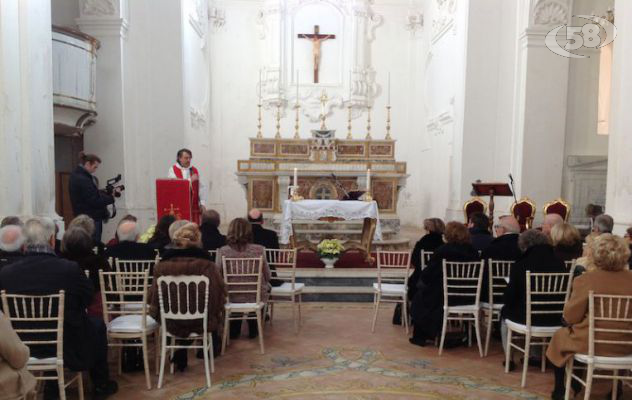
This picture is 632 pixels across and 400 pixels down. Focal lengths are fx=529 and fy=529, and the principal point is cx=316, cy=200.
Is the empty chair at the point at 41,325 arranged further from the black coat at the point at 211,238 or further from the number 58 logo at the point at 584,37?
the number 58 logo at the point at 584,37

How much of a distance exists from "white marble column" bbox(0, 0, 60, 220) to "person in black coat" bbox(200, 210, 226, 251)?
94.9 inches

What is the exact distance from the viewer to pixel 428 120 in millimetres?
15656

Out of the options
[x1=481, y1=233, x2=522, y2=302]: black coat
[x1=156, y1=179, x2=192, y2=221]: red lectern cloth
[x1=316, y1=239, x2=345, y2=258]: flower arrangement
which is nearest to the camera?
[x1=481, y1=233, x2=522, y2=302]: black coat

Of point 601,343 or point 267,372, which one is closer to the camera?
point 601,343

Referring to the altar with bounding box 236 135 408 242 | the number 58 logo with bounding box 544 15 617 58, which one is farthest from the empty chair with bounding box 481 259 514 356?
the altar with bounding box 236 135 408 242

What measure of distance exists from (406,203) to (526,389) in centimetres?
1272

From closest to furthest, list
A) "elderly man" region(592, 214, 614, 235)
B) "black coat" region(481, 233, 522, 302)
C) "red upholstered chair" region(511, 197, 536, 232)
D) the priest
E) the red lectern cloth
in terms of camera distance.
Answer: "black coat" region(481, 233, 522, 302), "elderly man" region(592, 214, 614, 235), the red lectern cloth, the priest, "red upholstered chair" region(511, 197, 536, 232)

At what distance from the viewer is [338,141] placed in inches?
475

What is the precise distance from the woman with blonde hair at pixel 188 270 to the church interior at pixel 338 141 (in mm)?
326

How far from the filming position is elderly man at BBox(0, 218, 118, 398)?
10.7ft

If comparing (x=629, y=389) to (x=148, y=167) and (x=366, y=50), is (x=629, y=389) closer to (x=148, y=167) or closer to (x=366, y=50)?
(x=148, y=167)

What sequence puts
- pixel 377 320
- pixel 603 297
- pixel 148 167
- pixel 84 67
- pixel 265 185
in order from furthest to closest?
pixel 265 185 → pixel 148 167 → pixel 84 67 → pixel 377 320 → pixel 603 297

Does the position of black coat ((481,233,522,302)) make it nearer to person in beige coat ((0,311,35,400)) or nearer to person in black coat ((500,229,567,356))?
person in black coat ((500,229,567,356))

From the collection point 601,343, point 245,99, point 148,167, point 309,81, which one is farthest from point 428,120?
point 601,343
